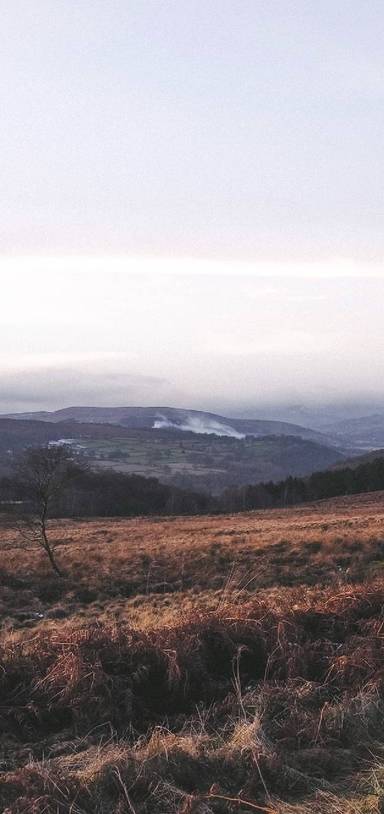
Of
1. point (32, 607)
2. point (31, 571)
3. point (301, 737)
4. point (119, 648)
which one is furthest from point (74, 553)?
point (301, 737)

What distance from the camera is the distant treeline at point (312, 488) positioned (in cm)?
7762

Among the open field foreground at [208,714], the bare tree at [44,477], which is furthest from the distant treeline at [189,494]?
the open field foreground at [208,714]

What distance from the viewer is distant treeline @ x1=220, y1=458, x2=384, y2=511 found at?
7762cm

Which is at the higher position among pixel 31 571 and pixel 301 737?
pixel 301 737

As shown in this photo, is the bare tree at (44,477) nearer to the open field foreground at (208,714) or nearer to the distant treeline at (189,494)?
the open field foreground at (208,714)

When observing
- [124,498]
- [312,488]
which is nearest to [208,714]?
[312,488]

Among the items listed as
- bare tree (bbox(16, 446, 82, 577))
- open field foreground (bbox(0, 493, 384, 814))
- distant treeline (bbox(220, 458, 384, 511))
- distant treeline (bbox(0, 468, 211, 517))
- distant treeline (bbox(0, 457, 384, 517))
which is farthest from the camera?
distant treeline (bbox(0, 468, 211, 517))

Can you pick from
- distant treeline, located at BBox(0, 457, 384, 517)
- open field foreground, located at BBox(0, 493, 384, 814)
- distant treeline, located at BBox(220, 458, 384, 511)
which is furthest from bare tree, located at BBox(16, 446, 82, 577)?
Answer: distant treeline, located at BBox(220, 458, 384, 511)

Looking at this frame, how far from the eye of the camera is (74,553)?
27047 mm

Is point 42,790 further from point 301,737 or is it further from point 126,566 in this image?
point 126,566

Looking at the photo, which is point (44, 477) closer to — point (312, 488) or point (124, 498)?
point (312, 488)

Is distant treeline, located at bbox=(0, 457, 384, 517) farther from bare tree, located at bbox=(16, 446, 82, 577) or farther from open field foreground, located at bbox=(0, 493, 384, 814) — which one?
open field foreground, located at bbox=(0, 493, 384, 814)

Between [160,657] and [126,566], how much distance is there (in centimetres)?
1751

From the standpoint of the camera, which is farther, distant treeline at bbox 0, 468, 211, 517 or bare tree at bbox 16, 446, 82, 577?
distant treeline at bbox 0, 468, 211, 517
